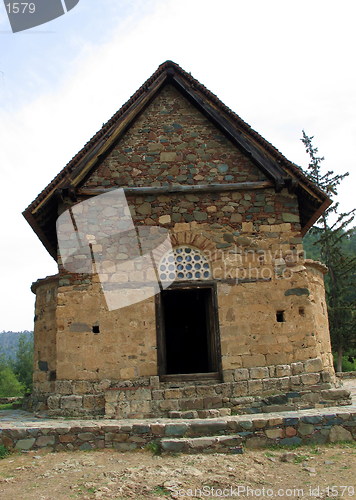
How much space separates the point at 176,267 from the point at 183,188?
1782 millimetres

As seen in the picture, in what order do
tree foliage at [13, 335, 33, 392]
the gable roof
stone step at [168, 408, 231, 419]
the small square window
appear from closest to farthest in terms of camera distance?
1. stone step at [168, 408, 231, 419]
2. the small square window
3. the gable roof
4. tree foliage at [13, 335, 33, 392]

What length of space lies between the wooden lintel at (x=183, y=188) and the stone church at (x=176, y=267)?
0.11ft

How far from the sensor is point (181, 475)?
6.10 meters

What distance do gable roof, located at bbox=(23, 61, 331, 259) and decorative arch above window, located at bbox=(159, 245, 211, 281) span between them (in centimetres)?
242

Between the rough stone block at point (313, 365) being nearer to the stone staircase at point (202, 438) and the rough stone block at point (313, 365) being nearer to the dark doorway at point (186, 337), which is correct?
the stone staircase at point (202, 438)

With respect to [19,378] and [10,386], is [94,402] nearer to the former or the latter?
[10,386]

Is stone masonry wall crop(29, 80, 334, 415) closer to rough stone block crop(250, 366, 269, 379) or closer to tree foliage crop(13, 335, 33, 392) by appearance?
rough stone block crop(250, 366, 269, 379)

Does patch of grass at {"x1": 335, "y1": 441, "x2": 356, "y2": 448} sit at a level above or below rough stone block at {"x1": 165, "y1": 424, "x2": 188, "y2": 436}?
below

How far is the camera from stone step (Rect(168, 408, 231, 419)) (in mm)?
8453

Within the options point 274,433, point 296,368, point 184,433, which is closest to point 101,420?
point 184,433

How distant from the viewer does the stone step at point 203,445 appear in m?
6.98

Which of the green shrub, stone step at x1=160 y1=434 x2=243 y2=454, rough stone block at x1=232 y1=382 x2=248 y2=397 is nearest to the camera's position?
stone step at x1=160 y1=434 x2=243 y2=454

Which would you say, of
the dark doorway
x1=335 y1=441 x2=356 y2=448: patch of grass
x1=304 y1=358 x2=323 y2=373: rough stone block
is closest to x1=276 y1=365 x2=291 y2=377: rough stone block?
x1=304 y1=358 x2=323 y2=373: rough stone block

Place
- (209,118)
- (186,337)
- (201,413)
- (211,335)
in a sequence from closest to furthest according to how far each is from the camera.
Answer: (201,413) < (211,335) < (209,118) < (186,337)
